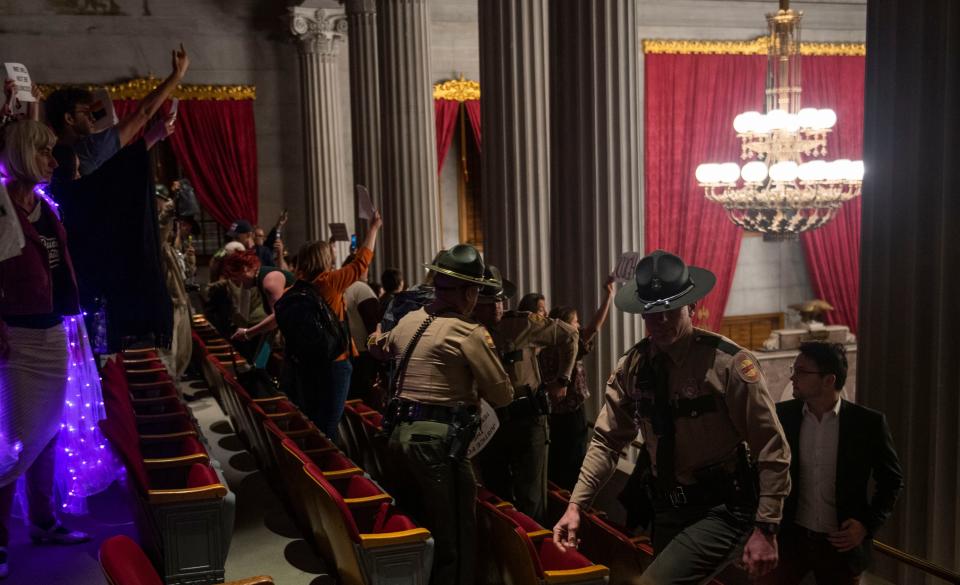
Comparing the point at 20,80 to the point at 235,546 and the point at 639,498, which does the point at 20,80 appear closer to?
the point at 235,546

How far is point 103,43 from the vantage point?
14695 mm

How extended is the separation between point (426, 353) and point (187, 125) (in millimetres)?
12744

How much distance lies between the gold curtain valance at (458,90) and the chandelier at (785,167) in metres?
4.94

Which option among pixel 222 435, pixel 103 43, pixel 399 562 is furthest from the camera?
pixel 103 43

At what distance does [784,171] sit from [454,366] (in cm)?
916

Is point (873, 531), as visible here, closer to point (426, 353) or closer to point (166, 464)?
point (426, 353)

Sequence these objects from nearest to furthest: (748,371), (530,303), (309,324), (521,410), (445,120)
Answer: (748,371)
(521,410)
(530,303)
(309,324)
(445,120)

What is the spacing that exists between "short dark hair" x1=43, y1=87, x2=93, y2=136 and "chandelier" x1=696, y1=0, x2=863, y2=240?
9.05 metres

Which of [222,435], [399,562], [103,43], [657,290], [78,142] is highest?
[103,43]

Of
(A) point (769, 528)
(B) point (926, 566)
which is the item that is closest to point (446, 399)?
(A) point (769, 528)

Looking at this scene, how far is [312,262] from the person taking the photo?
542 cm

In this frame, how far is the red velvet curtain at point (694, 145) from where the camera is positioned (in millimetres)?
17281

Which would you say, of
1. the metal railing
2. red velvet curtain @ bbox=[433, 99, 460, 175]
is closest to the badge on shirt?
the metal railing

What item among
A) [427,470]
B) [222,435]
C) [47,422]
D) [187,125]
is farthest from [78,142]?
[187,125]
